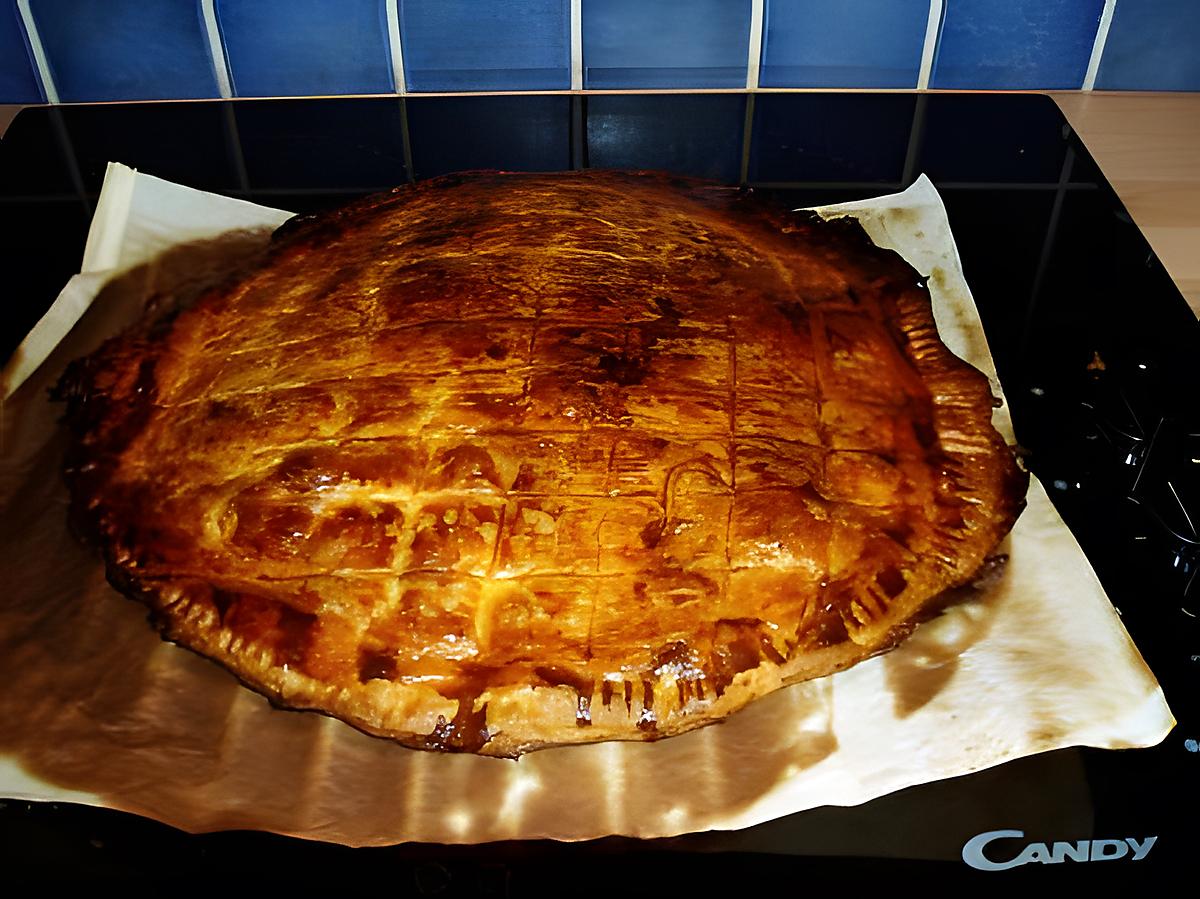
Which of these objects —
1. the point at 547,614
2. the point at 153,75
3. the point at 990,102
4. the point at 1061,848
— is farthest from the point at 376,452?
the point at 990,102

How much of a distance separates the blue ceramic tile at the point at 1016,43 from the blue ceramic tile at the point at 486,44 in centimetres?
85

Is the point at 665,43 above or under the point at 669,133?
above

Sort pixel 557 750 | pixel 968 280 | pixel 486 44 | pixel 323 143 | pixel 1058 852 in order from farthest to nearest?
pixel 486 44 → pixel 323 143 → pixel 968 280 → pixel 557 750 → pixel 1058 852

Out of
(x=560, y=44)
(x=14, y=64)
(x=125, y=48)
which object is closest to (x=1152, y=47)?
(x=560, y=44)

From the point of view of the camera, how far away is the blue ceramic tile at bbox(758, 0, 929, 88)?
2336 mm

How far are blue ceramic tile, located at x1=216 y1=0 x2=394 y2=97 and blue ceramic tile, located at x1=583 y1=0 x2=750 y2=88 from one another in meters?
0.46

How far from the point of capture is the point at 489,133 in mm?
2215

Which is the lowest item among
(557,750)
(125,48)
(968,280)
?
(557,750)

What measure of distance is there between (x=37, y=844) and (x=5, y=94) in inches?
75.0

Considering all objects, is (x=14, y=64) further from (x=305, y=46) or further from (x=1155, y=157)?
(x=1155, y=157)

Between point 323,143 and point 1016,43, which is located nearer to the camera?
point 323,143

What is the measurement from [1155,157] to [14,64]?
2.47 meters

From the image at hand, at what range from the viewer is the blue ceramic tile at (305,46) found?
232cm

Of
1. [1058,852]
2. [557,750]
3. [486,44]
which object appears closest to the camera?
[1058,852]
